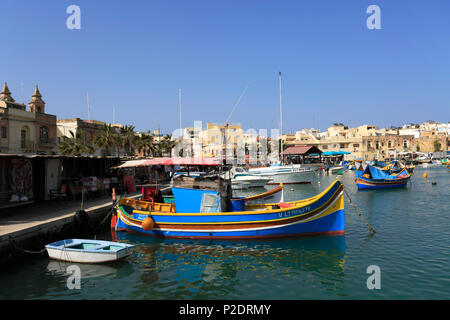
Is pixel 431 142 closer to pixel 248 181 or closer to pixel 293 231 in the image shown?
pixel 248 181

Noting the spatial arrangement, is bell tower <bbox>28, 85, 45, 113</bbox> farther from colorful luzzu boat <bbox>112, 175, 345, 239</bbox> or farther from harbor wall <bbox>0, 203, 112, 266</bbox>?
colorful luzzu boat <bbox>112, 175, 345, 239</bbox>

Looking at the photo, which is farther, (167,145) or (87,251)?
(167,145)

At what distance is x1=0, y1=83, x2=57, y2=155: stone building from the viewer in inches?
1371

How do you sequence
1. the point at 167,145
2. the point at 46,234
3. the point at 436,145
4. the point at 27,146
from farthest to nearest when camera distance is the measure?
the point at 436,145
the point at 167,145
the point at 27,146
the point at 46,234

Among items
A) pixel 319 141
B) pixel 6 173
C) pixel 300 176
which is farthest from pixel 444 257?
pixel 319 141

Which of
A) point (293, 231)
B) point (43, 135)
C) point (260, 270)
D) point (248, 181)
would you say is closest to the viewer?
point (260, 270)

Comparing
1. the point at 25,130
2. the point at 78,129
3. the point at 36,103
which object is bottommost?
the point at 25,130

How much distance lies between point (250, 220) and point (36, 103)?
1621 inches

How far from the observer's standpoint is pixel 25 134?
3784 centimetres

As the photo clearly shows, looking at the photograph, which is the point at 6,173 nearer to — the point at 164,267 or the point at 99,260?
the point at 99,260

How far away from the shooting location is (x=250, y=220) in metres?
15.3

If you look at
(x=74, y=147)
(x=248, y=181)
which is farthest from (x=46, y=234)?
(x=248, y=181)

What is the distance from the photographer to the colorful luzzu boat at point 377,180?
37.7 m
